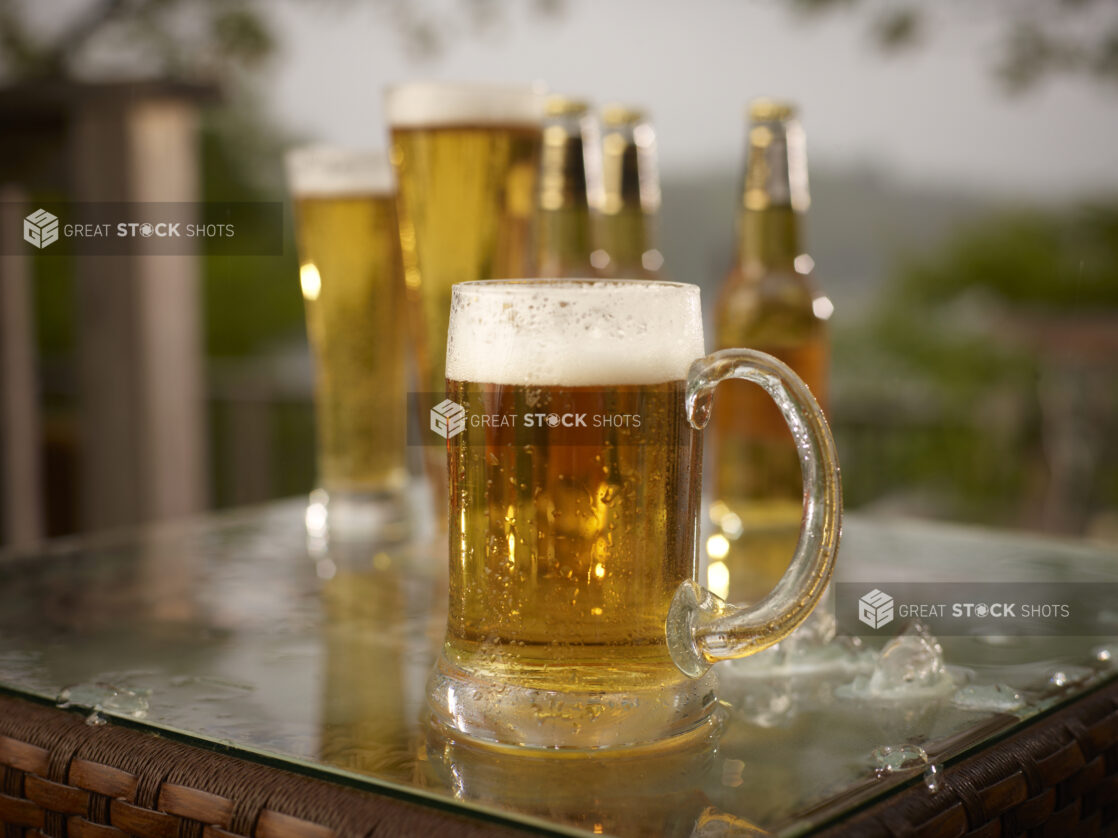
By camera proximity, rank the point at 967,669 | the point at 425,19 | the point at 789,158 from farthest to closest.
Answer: the point at 425,19, the point at 789,158, the point at 967,669

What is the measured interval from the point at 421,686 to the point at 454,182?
467 mm

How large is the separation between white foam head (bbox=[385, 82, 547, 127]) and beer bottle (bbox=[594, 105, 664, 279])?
0.50ft

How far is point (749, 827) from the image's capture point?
1.59 ft

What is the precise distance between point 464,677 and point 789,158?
28.1 inches

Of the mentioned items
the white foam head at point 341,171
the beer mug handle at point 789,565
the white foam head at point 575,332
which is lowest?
the beer mug handle at point 789,565

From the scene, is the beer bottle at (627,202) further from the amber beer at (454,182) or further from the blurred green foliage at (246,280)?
the blurred green foliage at (246,280)

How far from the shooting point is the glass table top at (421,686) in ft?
1.71

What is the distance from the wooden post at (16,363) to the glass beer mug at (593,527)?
7.82ft

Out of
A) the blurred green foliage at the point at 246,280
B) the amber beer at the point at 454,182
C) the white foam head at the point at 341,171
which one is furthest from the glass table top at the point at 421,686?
the blurred green foliage at the point at 246,280

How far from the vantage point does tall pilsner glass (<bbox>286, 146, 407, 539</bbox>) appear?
108 cm

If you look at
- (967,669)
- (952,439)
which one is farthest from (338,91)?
(967,669)

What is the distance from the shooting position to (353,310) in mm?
1094

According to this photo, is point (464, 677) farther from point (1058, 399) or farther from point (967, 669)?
point (1058, 399)

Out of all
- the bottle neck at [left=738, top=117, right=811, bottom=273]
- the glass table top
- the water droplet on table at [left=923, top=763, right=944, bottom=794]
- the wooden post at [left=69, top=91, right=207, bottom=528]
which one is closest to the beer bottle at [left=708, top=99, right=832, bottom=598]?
the bottle neck at [left=738, top=117, right=811, bottom=273]
